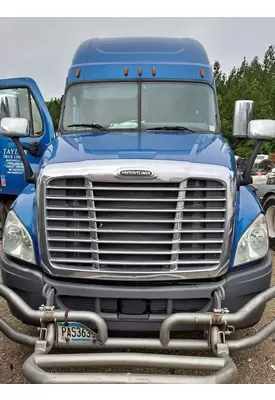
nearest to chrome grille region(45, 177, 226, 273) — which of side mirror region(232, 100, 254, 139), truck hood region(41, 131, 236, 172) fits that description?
truck hood region(41, 131, 236, 172)

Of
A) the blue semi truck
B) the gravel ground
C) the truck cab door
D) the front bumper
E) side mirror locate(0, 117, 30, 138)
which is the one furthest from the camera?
the truck cab door

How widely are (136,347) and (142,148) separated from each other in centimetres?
162

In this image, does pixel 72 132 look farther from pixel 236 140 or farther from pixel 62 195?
pixel 236 140

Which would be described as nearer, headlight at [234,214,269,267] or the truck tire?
headlight at [234,214,269,267]

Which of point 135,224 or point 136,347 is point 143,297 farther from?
point 135,224

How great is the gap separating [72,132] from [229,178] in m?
2.09

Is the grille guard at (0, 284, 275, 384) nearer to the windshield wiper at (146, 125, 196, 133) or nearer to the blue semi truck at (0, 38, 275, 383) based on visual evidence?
the blue semi truck at (0, 38, 275, 383)

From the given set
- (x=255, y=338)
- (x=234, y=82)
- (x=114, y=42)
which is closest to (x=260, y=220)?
(x=255, y=338)

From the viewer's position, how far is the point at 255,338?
3012 mm

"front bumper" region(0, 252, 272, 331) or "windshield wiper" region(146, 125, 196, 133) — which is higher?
"windshield wiper" region(146, 125, 196, 133)

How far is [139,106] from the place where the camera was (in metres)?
4.74

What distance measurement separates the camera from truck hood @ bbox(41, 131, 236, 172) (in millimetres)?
3357

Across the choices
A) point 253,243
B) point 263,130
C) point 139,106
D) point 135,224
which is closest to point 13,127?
point 139,106

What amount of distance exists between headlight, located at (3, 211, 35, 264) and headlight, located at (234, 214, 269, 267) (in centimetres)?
169
